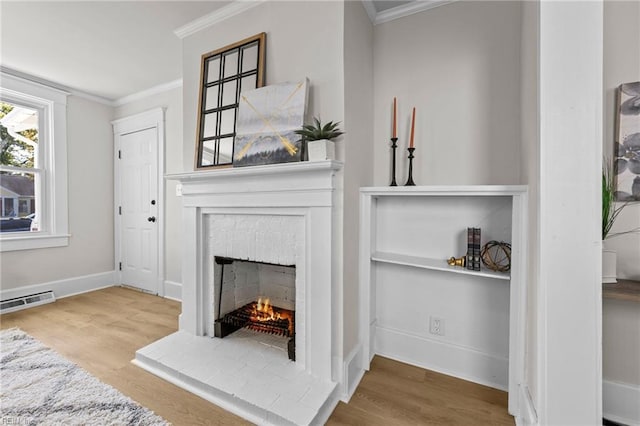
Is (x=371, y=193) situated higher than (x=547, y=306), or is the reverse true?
(x=371, y=193)

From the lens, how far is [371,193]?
72.6 inches

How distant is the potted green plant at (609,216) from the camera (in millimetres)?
1337

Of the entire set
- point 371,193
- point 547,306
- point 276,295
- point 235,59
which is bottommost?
point 276,295

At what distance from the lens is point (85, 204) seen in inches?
141

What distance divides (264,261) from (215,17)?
1.86 m

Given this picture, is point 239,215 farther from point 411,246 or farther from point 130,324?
point 130,324

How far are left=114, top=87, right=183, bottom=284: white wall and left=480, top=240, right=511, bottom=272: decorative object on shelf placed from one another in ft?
9.75

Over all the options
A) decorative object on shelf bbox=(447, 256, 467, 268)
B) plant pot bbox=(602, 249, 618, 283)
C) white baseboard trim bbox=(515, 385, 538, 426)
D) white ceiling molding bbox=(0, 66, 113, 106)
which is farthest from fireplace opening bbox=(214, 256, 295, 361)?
white ceiling molding bbox=(0, 66, 113, 106)

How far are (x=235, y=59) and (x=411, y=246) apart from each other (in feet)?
6.09

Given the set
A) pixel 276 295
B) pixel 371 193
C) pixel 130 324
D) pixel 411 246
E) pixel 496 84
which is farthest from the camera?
pixel 130 324

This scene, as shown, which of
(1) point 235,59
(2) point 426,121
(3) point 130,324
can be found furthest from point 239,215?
(3) point 130,324

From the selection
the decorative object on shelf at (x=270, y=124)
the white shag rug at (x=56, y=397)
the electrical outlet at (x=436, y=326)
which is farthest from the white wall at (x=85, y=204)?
the electrical outlet at (x=436, y=326)

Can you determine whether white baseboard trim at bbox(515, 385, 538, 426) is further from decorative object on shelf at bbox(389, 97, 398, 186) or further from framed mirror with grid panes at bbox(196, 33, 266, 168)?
framed mirror with grid panes at bbox(196, 33, 266, 168)

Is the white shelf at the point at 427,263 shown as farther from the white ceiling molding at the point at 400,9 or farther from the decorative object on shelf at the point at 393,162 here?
the white ceiling molding at the point at 400,9
